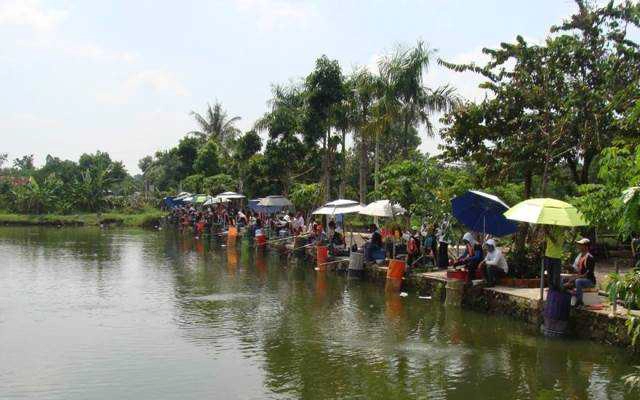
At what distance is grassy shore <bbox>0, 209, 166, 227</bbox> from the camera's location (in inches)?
1919

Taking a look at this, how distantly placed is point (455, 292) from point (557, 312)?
340cm

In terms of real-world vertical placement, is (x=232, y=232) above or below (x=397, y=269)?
above

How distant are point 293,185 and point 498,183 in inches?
745

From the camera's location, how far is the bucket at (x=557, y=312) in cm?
1157

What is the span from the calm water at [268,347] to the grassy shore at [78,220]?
98.9 feet

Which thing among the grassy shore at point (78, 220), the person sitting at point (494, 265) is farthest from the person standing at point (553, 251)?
the grassy shore at point (78, 220)

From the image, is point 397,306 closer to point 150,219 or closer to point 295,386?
point 295,386

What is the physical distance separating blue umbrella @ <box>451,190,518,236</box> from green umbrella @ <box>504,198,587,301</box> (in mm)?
2658

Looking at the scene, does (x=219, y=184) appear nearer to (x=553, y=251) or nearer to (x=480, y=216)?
(x=480, y=216)

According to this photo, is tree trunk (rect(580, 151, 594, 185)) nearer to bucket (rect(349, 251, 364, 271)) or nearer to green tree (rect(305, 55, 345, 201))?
bucket (rect(349, 251, 364, 271))

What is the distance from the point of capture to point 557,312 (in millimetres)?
11594

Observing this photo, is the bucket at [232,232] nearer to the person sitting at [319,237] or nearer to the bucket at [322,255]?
the person sitting at [319,237]

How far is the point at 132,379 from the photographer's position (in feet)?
29.9

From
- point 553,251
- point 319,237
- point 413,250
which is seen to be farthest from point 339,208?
point 553,251
